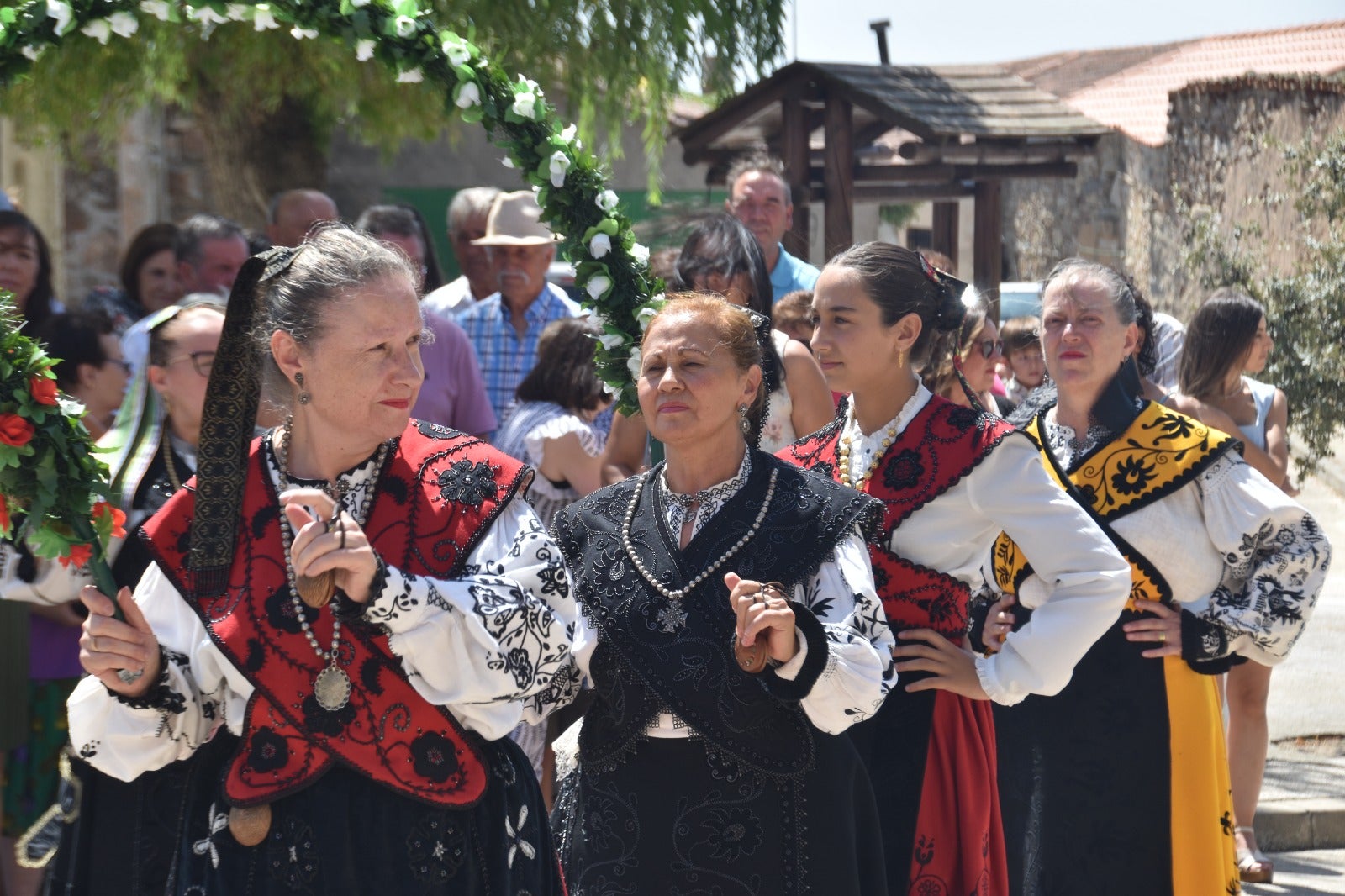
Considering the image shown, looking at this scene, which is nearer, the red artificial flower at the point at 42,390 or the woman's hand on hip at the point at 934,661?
the red artificial flower at the point at 42,390

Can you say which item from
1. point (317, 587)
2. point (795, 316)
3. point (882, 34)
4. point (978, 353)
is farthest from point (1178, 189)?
point (317, 587)

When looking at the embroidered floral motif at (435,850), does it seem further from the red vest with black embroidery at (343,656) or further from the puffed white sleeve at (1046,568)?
the puffed white sleeve at (1046,568)

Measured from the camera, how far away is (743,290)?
15.9ft

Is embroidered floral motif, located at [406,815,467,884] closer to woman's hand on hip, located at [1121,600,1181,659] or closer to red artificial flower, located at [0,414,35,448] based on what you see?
red artificial flower, located at [0,414,35,448]

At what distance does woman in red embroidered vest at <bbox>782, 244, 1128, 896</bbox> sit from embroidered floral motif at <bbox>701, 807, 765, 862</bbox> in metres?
0.56

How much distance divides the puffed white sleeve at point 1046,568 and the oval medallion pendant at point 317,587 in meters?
1.61

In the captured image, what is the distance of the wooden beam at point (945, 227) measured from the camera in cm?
1015

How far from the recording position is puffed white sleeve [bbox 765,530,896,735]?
2.87 meters

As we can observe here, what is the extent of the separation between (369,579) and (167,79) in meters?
8.57

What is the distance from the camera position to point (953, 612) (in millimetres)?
3609

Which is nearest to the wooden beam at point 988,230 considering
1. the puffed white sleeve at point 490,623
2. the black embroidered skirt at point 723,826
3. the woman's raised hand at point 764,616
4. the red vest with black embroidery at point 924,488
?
Result: the red vest with black embroidery at point 924,488

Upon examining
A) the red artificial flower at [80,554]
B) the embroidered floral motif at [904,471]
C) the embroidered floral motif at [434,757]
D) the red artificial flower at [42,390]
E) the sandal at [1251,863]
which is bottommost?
the sandal at [1251,863]

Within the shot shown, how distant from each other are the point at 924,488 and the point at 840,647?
77 cm

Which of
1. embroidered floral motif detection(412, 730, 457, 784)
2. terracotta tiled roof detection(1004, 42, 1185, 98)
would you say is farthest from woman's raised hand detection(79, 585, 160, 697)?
terracotta tiled roof detection(1004, 42, 1185, 98)
